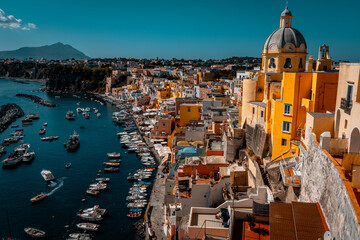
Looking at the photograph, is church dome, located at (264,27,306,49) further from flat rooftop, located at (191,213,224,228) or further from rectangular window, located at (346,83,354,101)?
flat rooftop, located at (191,213,224,228)

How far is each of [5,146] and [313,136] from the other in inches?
1940

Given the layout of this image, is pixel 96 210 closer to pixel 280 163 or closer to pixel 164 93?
pixel 280 163

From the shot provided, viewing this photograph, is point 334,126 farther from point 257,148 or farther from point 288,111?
point 257,148

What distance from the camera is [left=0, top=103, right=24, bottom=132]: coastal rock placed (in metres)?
62.1

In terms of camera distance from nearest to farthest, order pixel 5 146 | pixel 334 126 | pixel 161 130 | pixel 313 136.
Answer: pixel 313 136 < pixel 334 126 < pixel 161 130 < pixel 5 146

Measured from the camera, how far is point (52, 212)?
26.5 meters

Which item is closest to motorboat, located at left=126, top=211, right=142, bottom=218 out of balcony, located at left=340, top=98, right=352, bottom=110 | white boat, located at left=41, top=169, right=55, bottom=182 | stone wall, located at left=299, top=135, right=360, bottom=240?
white boat, located at left=41, top=169, right=55, bottom=182

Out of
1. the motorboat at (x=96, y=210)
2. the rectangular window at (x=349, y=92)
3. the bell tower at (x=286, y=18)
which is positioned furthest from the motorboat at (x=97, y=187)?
the rectangular window at (x=349, y=92)

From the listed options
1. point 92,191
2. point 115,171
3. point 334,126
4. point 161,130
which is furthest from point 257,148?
point 161,130

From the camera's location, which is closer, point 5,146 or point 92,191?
point 92,191

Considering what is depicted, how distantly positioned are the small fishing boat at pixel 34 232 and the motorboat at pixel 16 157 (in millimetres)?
17518

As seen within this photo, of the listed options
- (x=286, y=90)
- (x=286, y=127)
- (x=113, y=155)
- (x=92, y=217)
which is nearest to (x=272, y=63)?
(x=286, y=90)

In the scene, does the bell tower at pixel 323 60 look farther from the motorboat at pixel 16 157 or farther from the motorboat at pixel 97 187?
the motorboat at pixel 16 157

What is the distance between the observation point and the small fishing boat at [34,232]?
22797 millimetres
